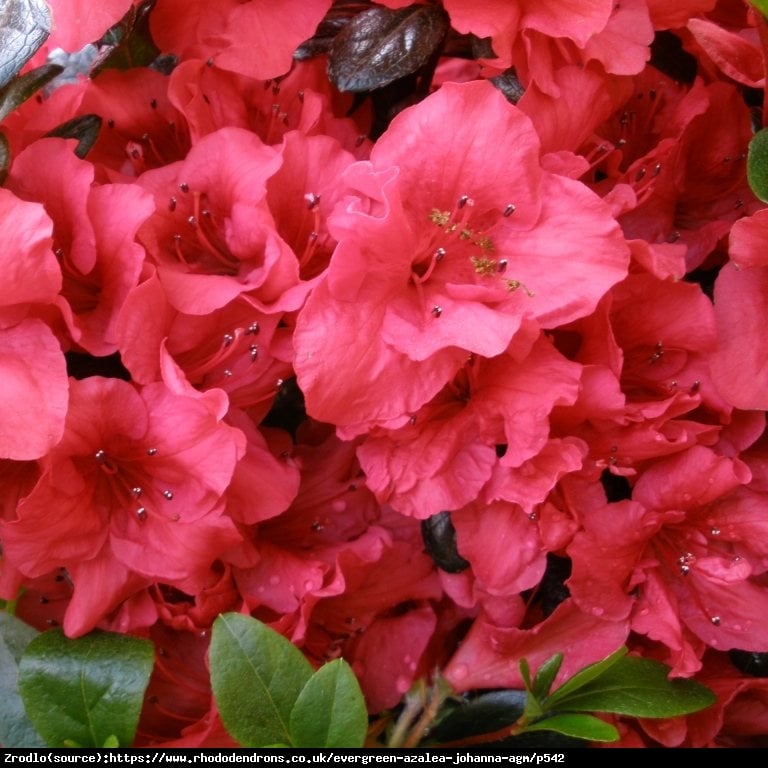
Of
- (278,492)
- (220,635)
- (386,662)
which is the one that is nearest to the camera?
(220,635)

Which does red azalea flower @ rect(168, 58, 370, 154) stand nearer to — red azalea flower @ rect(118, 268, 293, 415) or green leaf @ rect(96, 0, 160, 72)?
green leaf @ rect(96, 0, 160, 72)

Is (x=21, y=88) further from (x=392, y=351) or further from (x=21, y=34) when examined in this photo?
(x=392, y=351)

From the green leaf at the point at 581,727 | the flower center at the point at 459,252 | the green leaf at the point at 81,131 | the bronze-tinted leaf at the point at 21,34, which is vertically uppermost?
the bronze-tinted leaf at the point at 21,34

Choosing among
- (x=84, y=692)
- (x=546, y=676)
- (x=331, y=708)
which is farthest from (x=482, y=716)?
(x=84, y=692)

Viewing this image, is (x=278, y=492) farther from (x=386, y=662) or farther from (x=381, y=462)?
(x=386, y=662)

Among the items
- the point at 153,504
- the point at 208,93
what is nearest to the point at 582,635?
the point at 153,504

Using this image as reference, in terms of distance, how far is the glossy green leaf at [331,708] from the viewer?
0.78m

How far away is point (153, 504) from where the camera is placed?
906 mm

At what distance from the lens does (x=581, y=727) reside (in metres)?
0.85

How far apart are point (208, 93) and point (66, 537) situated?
17.5 inches

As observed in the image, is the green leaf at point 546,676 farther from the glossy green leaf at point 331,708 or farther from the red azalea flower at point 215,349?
the red azalea flower at point 215,349

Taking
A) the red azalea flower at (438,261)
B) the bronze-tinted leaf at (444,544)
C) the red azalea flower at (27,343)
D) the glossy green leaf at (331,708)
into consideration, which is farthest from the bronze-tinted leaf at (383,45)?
the glossy green leaf at (331,708)

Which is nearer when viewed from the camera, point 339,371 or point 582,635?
point 339,371

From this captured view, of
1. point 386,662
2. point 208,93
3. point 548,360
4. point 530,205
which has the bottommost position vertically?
point 386,662
